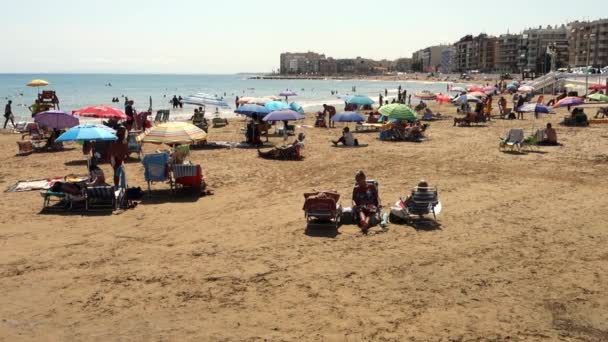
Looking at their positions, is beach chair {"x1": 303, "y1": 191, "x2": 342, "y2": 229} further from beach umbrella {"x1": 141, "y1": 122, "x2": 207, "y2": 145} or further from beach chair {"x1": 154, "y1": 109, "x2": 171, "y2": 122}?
beach chair {"x1": 154, "y1": 109, "x2": 171, "y2": 122}

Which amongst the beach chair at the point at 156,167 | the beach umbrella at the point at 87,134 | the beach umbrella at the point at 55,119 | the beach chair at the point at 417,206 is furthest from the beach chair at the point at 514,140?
the beach umbrella at the point at 55,119

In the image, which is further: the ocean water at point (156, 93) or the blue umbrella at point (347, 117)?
the ocean water at point (156, 93)

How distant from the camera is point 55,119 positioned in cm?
1577

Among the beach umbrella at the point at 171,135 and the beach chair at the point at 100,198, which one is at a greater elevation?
the beach umbrella at the point at 171,135

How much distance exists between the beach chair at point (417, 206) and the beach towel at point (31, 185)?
7459 millimetres

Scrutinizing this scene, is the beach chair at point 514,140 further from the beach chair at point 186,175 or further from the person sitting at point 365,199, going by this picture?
the beach chair at point 186,175

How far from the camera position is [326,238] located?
27.7 ft

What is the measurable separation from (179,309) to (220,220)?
364cm

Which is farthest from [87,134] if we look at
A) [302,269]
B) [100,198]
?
[302,269]

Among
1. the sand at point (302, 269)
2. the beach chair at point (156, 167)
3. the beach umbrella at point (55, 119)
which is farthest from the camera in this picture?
the beach umbrella at point (55, 119)

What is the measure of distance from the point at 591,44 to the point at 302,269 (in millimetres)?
133670

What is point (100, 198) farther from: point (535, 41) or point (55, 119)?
point (535, 41)

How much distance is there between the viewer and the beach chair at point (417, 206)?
899 cm

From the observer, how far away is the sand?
219 inches
